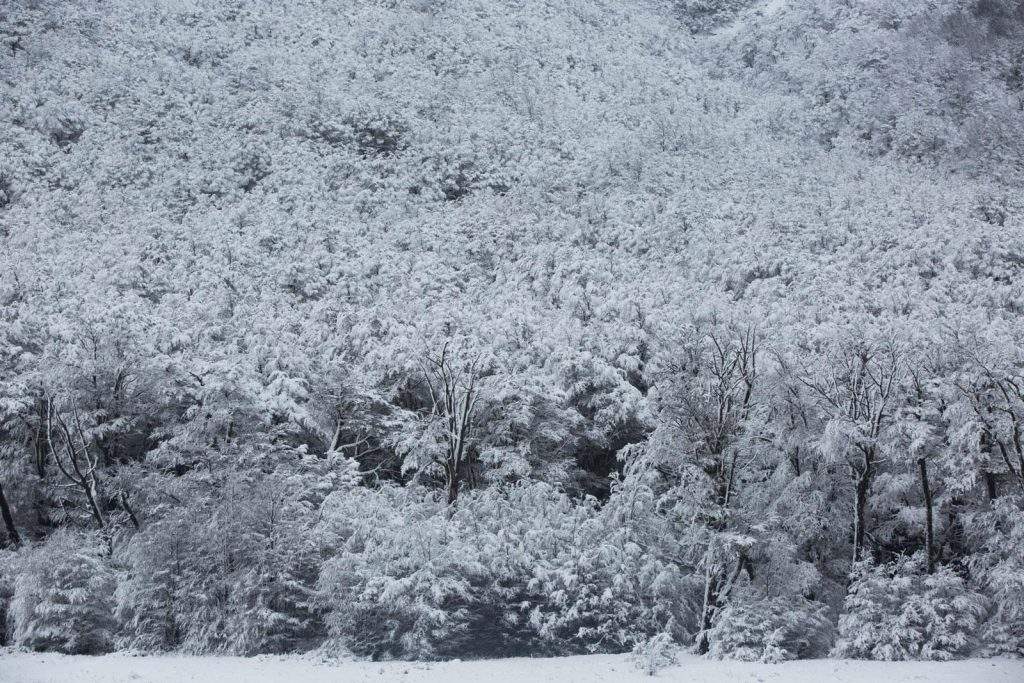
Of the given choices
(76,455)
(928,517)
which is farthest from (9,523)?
(928,517)

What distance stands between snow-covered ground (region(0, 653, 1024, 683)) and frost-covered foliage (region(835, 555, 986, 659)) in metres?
0.71

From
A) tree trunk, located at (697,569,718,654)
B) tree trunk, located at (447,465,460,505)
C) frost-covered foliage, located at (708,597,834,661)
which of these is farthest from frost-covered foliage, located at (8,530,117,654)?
frost-covered foliage, located at (708,597,834,661)

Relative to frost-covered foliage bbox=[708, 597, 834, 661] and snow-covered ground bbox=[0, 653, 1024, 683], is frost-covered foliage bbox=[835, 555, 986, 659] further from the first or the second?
snow-covered ground bbox=[0, 653, 1024, 683]

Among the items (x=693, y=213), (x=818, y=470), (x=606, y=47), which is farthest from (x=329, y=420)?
(x=606, y=47)

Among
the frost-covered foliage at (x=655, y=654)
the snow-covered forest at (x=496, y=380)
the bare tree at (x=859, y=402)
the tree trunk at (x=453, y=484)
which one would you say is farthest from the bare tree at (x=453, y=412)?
the bare tree at (x=859, y=402)

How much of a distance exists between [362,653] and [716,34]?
99.8 meters

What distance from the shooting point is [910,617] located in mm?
15445

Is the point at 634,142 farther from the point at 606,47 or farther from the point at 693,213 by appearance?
the point at 606,47

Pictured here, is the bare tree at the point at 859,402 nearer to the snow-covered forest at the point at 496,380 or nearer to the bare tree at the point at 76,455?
the snow-covered forest at the point at 496,380

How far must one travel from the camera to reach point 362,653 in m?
15.6

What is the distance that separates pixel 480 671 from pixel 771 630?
6.19 meters

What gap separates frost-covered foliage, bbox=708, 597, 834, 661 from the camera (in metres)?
14.8

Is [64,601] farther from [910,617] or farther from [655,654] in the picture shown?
[910,617]

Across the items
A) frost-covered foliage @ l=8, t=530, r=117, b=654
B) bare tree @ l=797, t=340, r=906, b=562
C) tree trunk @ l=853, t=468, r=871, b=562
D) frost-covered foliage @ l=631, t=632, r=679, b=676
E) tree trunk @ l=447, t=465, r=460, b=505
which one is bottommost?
frost-covered foliage @ l=8, t=530, r=117, b=654
